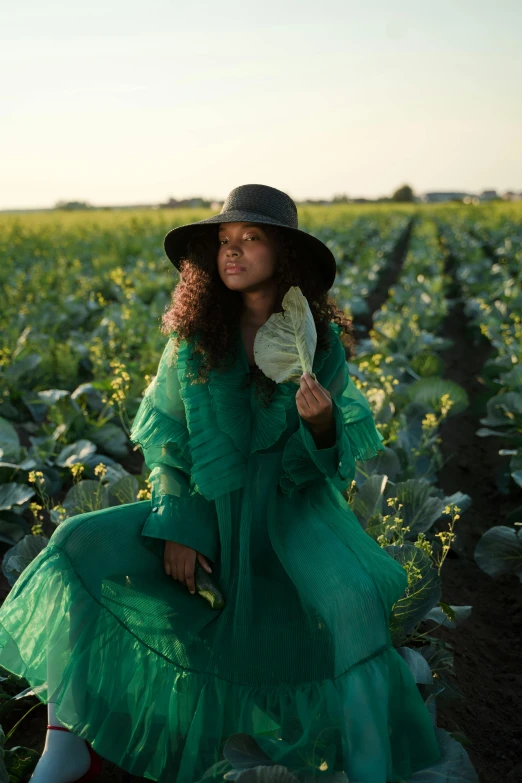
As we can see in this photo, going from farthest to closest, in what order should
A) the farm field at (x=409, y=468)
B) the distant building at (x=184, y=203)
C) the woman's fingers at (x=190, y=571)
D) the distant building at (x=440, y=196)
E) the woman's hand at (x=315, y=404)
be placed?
1. the distant building at (x=440, y=196)
2. the distant building at (x=184, y=203)
3. the farm field at (x=409, y=468)
4. the woman's fingers at (x=190, y=571)
5. the woman's hand at (x=315, y=404)

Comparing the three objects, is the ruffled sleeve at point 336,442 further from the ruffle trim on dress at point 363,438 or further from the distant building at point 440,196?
the distant building at point 440,196

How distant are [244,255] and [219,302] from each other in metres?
0.17

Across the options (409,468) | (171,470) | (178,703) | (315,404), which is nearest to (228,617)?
(178,703)

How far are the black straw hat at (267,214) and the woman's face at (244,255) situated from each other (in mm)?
45

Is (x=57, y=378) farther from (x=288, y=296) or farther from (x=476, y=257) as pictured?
(x=476, y=257)

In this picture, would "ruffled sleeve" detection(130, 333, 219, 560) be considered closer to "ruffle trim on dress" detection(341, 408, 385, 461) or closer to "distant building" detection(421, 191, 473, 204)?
"ruffle trim on dress" detection(341, 408, 385, 461)

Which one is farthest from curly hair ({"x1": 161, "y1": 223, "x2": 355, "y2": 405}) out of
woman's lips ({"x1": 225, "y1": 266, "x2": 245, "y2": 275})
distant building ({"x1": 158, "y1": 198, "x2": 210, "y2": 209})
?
distant building ({"x1": 158, "y1": 198, "x2": 210, "y2": 209})

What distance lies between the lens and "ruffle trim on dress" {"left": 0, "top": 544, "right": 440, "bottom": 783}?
1702mm

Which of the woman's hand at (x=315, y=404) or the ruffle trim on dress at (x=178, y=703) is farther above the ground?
the woman's hand at (x=315, y=404)

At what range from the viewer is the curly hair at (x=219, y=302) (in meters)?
2.15

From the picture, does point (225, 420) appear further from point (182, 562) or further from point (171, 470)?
point (182, 562)

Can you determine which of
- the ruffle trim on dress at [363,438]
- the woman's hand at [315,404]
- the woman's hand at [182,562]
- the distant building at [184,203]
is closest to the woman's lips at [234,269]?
the woman's hand at [315,404]

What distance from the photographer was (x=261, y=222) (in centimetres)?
203

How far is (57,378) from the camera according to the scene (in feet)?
17.0
